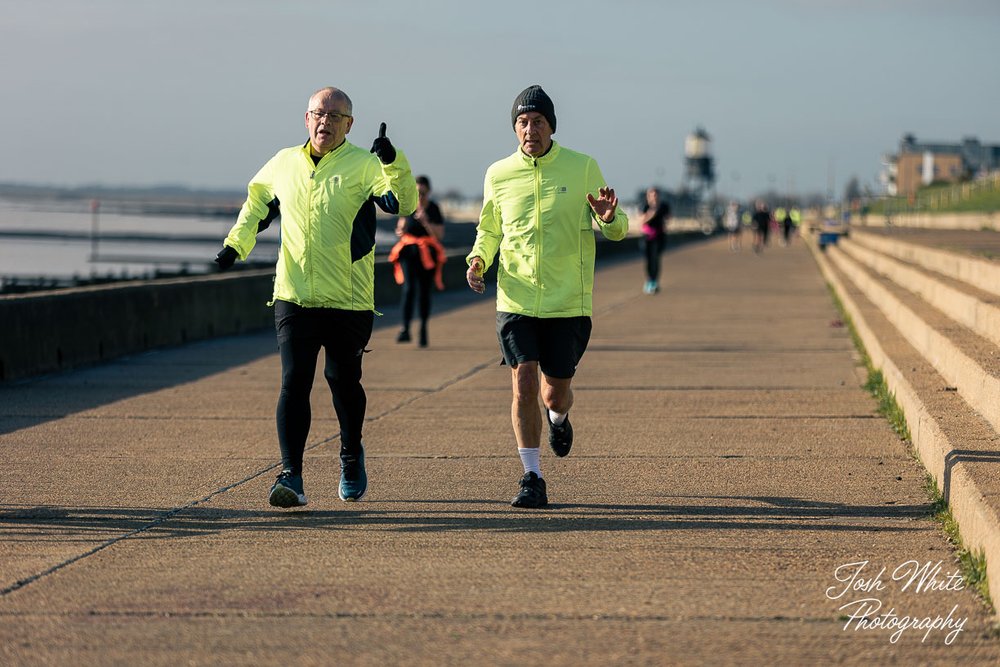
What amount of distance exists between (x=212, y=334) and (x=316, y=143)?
35.8 ft

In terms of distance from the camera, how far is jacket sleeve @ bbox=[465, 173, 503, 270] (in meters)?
7.61

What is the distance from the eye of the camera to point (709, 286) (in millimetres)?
30266

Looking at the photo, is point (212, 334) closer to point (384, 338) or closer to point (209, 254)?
point (384, 338)

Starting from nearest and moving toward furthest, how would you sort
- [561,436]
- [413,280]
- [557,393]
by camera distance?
[557,393]
[561,436]
[413,280]

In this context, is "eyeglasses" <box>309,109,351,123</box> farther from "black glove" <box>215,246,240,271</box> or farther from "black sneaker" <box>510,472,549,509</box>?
"black sneaker" <box>510,472,549,509</box>

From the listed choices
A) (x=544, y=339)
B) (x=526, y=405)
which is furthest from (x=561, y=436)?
(x=544, y=339)

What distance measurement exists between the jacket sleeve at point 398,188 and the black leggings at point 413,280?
929cm

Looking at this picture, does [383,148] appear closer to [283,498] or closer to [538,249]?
[538,249]

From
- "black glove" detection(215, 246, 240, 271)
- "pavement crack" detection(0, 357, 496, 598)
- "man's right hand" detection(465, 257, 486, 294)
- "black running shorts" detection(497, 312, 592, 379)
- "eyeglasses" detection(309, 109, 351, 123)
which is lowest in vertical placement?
"pavement crack" detection(0, 357, 496, 598)

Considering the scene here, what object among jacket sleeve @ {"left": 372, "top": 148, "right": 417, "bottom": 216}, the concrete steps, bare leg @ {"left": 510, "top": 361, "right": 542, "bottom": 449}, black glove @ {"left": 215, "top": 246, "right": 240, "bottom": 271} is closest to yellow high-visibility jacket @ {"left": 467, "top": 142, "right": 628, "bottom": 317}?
bare leg @ {"left": 510, "top": 361, "right": 542, "bottom": 449}

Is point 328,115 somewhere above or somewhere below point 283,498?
above

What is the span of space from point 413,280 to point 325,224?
9372 mm

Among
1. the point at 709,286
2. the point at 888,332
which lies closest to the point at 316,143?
the point at 888,332

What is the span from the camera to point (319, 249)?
729 centimetres
